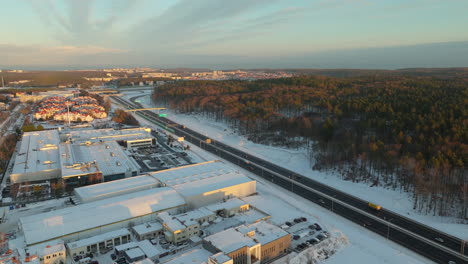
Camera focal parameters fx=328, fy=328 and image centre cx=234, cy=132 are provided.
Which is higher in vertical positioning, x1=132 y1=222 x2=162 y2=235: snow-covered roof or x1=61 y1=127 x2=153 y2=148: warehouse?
x1=61 y1=127 x2=153 y2=148: warehouse

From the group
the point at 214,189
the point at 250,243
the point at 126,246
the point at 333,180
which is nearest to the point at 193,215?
the point at 214,189

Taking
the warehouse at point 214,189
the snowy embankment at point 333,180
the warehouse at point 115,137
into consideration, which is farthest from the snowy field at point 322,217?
the warehouse at point 115,137

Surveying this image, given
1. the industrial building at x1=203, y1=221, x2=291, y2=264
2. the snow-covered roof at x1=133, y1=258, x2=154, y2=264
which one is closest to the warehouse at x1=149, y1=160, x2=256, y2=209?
the industrial building at x1=203, y1=221, x2=291, y2=264

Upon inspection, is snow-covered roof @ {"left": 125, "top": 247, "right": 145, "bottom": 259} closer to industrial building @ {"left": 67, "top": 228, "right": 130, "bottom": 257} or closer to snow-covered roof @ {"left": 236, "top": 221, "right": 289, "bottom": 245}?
industrial building @ {"left": 67, "top": 228, "right": 130, "bottom": 257}

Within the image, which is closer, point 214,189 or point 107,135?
point 214,189

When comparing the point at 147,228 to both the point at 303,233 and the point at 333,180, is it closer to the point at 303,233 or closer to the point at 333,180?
the point at 303,233
